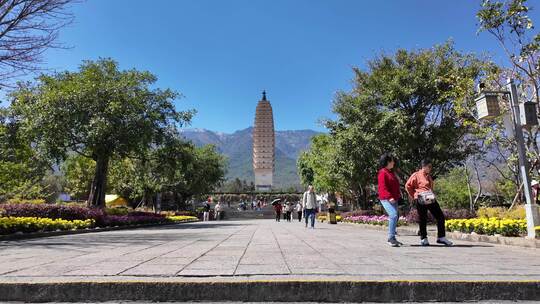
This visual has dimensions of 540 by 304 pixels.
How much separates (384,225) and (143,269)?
50.4 feet

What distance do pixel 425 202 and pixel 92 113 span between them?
15654 millimetres

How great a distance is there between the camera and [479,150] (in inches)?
792

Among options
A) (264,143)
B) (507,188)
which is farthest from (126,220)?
(264,143)

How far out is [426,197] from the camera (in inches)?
307

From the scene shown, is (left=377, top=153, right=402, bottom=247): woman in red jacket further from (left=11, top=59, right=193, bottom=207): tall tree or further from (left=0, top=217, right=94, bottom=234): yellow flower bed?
(left=11, top=59, right=193, bottom=207): tall tree

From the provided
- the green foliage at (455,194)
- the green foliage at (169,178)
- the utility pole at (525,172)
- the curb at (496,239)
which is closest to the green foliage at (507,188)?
the green foliage at (455,194)

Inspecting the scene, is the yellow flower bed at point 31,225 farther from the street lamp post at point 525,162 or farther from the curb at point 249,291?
the street lamp post at point 525,162

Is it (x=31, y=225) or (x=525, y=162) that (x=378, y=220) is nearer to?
(x=525, y=162)

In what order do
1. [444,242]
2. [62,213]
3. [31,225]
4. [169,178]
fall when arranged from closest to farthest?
[444,242]
[31,225]
[62,213]
[169,178]

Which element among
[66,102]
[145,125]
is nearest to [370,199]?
[145,125]

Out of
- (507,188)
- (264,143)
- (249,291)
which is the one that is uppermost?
(264,143)

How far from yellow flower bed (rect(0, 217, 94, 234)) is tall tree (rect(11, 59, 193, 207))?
479cm

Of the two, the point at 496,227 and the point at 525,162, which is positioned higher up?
the point at 525,162

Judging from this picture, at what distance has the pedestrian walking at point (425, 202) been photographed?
7.79 meters
